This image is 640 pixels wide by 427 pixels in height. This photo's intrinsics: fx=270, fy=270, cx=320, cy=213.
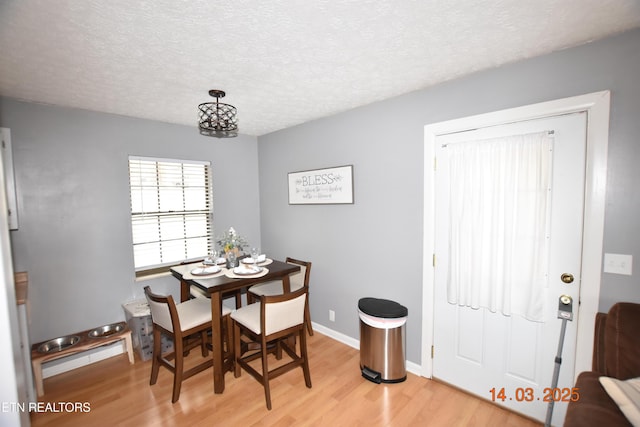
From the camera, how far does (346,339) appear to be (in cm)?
303

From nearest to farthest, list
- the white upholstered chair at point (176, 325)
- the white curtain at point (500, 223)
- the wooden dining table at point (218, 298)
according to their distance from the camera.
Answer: the white curtain at point (500, 223), the white upholstered chair at point (176, 325), the wooden dining table at point (218, 298)

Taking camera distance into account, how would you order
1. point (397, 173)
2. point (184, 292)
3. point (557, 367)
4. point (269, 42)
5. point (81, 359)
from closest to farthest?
point (269, 42) → point (557, 367) → point (397, 173) → point (81, 359) → point (184, 292)

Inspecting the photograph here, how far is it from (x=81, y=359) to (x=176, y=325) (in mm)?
1468

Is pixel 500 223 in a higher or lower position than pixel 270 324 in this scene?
higher

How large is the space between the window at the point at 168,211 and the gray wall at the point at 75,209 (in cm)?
11

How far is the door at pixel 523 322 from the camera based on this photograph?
1713 millimetres

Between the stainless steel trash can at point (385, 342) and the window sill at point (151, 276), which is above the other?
the window sill at point (151, 276)

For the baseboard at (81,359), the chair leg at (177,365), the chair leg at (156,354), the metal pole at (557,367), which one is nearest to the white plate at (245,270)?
the chair leg at (177,365)

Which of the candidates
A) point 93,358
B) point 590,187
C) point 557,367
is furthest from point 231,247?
point 590,187

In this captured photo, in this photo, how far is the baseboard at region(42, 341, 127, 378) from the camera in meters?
2.47

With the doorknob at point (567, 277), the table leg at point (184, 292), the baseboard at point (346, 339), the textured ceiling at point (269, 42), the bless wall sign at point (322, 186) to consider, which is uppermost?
the textured ceiling at point (269, 42)

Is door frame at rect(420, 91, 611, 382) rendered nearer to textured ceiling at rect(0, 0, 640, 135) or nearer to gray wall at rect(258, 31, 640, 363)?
gray wall at rect(258, 31, 640, 363)

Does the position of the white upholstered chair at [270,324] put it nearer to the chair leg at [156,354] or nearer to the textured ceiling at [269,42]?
the chair leg at [156,354]

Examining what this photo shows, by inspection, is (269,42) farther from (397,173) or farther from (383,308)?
(383,308)
